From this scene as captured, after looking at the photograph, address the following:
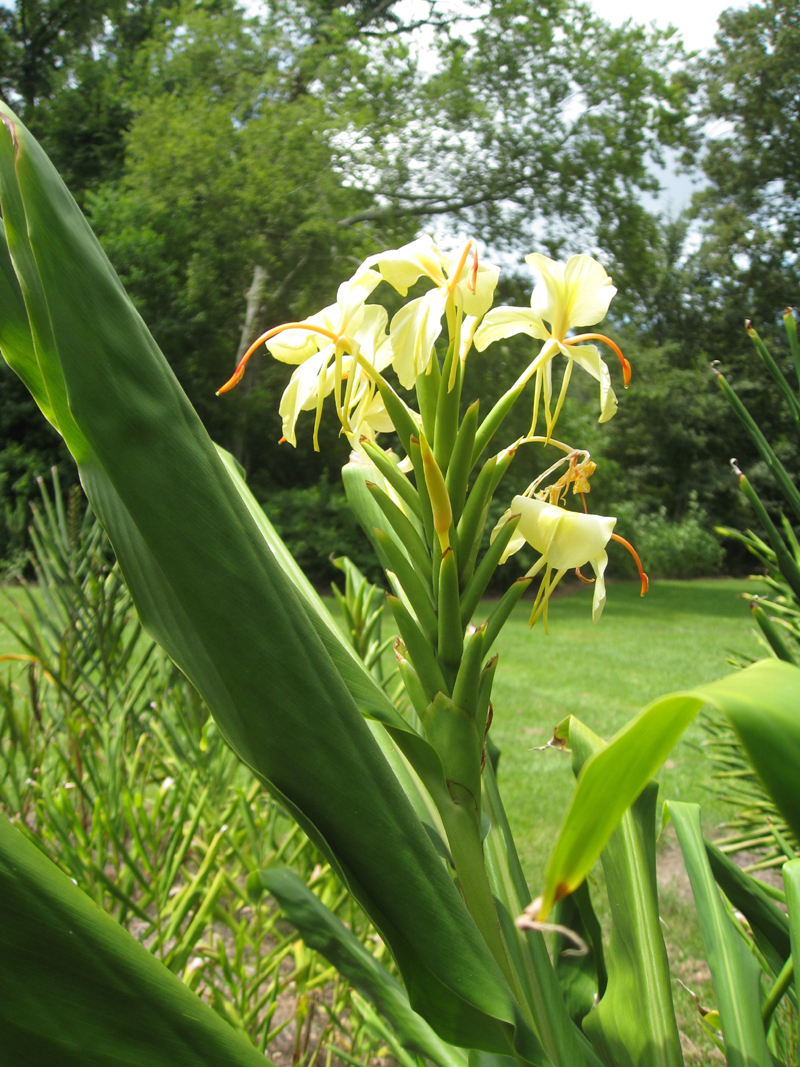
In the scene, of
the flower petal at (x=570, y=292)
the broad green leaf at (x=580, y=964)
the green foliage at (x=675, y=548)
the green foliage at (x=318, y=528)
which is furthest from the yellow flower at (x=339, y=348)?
the green foliage at (x=675, y=548)

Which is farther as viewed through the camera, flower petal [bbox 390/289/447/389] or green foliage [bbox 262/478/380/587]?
green foliage [bbox 262/478/380/587]

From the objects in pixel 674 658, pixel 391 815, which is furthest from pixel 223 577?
pixel 674 658

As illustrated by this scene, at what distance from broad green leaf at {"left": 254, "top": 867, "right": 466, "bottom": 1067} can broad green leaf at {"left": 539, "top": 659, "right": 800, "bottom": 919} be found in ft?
1.60

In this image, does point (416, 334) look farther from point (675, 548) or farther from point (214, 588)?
point (675, 548)

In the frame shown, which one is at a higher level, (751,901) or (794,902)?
(794,902)

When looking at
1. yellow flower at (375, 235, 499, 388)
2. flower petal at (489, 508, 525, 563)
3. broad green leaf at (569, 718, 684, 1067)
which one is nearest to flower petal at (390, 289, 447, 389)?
yellow flower at (375, 235, 499, 388)

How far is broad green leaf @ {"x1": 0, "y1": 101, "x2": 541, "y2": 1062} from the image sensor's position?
271 millimetres

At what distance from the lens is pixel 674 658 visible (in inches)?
241

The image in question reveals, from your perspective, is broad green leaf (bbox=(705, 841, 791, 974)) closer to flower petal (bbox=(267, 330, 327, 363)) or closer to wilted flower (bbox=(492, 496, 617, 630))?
wilted flower (bbox=(492, 496, 617, 630))

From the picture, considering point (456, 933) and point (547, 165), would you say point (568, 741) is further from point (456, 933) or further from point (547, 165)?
point (547, 165)

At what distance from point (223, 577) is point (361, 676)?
0.51 ft

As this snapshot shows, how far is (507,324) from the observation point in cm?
51

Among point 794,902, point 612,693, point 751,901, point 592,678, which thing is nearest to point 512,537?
point 794,902

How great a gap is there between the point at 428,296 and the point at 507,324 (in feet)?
0.28
